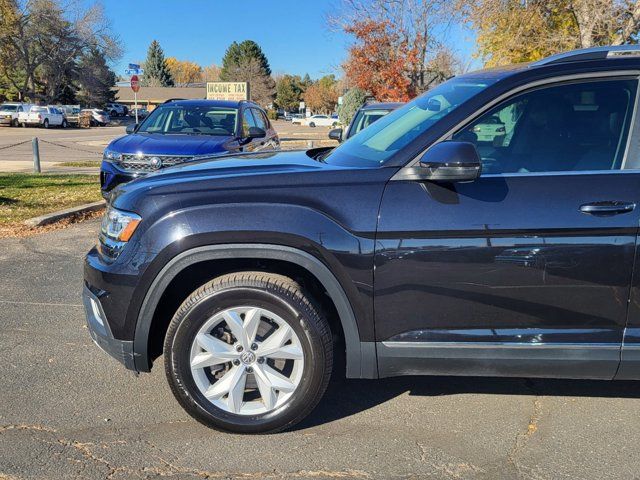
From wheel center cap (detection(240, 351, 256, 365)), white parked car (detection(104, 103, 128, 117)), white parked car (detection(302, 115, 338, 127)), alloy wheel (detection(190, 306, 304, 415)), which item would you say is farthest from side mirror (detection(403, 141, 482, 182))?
white parked car (detection(104, 103, 128, 117))

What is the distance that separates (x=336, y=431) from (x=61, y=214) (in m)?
6.63

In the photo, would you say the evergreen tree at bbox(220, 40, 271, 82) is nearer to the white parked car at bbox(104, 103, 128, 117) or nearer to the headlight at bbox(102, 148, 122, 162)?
the white parked car at bbox(104, 103, 128, 117)

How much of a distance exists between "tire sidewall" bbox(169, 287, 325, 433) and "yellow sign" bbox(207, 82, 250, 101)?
88.1 ft

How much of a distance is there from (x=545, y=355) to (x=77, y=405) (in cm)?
262

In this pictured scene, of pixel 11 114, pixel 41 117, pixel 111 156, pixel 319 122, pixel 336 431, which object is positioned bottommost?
pixel 336 431

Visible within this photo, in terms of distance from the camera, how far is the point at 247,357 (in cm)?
308

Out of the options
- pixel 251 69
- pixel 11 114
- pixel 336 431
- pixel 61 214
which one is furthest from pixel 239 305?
pixel 251 69

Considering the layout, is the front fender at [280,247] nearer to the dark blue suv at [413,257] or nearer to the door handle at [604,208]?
the dark blue suv at [413,257]

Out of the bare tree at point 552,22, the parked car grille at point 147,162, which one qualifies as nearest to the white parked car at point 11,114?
the bare tree at point 552,22

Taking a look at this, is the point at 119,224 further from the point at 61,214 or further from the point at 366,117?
the point at 366,117

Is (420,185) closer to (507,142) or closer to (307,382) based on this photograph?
(507,142)

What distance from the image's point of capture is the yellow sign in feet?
94.6

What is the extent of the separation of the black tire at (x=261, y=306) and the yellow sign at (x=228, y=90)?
88.1 ft

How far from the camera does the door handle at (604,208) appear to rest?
2.83 m
